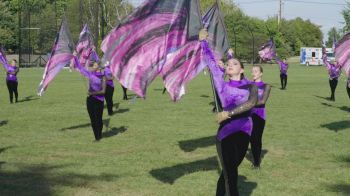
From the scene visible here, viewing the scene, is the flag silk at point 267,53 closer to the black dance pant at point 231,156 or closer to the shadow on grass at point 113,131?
the shadow on grass at point 113,131

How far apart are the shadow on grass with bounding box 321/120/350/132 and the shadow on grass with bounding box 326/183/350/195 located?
6144 millimetres

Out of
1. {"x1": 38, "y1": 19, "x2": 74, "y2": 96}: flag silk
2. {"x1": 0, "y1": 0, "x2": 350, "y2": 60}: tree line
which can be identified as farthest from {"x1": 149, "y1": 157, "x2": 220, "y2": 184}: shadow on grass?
{"x1": 0, "y1": 0, "x2": 350, "y2": 60}: tree line

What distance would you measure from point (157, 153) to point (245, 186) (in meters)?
3.12

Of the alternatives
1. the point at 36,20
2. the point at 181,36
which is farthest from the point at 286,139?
the point at 36,20

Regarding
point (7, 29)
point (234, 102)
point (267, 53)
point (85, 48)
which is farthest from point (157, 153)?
point (7, 29)

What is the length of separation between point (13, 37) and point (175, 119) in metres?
66.1

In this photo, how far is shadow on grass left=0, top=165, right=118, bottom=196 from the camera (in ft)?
25.6

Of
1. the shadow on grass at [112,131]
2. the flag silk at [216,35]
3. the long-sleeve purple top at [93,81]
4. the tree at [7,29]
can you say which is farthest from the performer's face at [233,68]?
the tree at [7,29]

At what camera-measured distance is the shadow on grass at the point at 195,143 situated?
11389mm

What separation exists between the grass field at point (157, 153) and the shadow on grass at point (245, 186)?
0.02 metres

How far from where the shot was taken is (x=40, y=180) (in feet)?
27.7

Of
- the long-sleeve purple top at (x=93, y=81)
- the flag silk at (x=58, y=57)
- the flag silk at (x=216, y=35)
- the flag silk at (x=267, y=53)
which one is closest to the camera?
the flag silk at (x=216, y=35)

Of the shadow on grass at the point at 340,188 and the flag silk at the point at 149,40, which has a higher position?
the flag silk at the point at 149,40

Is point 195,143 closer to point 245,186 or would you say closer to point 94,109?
point 94,109
